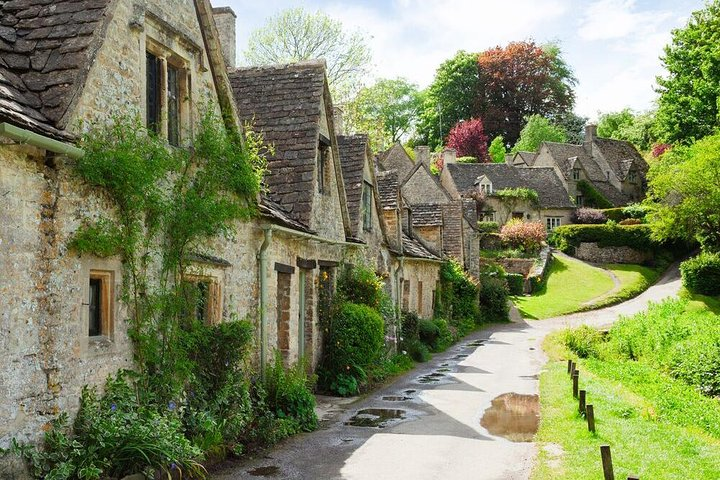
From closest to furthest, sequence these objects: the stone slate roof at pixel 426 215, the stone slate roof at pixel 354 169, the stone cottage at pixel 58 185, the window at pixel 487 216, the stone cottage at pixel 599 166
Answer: the stone cottage at pixel 58 185 → the stone slate roof at pixel 354 169 → the stone slate roof at pixel 426 215 → the window at pixel 487 216 → the stone cottage at pixel 599 166

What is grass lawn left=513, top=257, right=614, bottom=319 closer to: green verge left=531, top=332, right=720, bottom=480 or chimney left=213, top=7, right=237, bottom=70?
green verge left=531, top=332, right=720, bottom=480

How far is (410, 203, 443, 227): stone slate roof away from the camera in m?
36.4

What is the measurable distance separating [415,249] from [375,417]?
1763 cm

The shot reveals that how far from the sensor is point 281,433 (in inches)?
478

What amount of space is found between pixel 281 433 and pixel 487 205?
55.5 meters

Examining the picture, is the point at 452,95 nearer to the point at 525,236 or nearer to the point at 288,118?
the point at 525,236

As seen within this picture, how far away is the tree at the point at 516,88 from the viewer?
91.1 metres

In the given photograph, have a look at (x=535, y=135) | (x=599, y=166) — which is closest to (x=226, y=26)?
(x=599, y=166)

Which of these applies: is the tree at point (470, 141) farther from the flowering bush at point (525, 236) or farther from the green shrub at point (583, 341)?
the green shrub at point (583, 341)

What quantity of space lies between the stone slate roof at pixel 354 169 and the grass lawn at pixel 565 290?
24.6m

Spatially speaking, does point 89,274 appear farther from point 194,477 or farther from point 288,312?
point 288,312

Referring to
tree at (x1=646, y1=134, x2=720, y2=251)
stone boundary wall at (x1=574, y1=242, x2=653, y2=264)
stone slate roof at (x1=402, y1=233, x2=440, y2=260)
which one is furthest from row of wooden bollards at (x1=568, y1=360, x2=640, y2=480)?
stone boundary wall at (x1=574, y1=242, x2=653, y2=264)

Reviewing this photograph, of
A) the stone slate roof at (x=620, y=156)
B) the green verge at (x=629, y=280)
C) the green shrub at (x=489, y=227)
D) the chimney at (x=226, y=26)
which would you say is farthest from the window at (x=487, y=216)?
the chimney at (x=226, y=26)

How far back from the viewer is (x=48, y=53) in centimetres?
873
